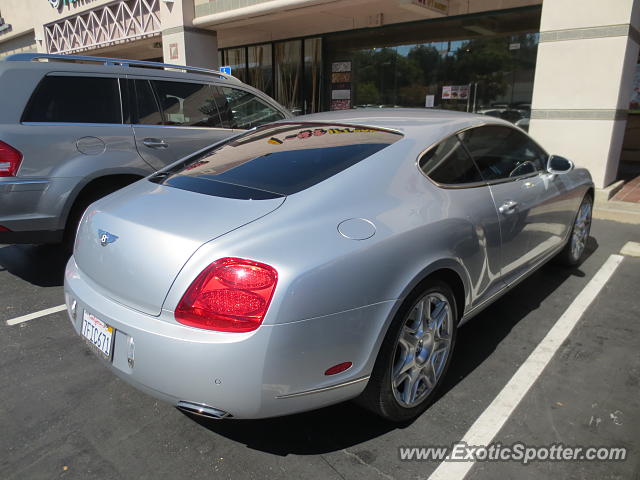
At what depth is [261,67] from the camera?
16109mm

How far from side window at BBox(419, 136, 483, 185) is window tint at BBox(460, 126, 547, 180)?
0.11 meters

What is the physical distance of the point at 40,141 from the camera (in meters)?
4.00

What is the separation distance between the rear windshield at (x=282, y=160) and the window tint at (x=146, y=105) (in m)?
1.92

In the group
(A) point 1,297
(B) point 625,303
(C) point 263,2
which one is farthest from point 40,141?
(C) point 263,2

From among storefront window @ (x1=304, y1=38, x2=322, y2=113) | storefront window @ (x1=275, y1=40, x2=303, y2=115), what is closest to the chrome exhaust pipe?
storefront window @ (x1=304, y1=38, x2=322, y2=113)

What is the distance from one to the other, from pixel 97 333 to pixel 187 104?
3512 millimetres

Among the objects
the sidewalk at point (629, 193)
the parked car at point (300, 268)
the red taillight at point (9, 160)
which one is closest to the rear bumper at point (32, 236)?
the red taillight at point (9, 160)

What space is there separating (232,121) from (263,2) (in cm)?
657

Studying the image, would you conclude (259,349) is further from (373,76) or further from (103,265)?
(373,76)

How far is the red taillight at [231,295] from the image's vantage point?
6.23 feet

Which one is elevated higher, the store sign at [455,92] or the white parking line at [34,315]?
the store sign at [455,92]

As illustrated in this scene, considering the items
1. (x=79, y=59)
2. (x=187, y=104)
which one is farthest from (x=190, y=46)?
(x=79, y=59)

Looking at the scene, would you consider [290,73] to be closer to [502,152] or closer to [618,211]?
[618,211]

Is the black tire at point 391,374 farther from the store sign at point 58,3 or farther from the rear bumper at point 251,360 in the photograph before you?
the store sign at point 58,3
